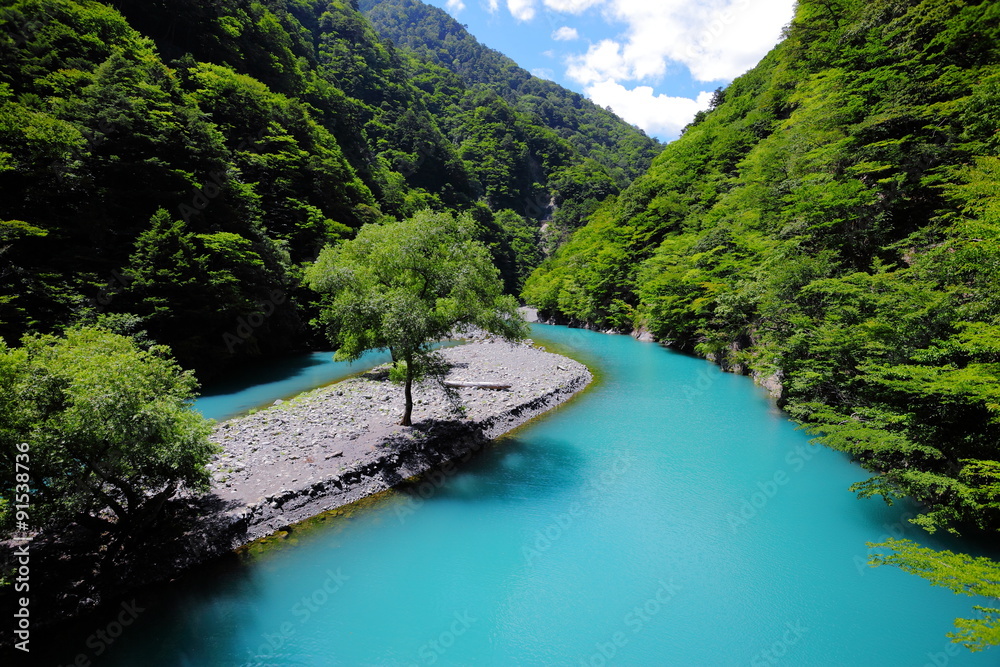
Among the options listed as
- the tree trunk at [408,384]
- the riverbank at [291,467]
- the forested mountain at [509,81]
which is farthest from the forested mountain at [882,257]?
the forested mountain at [509,81]

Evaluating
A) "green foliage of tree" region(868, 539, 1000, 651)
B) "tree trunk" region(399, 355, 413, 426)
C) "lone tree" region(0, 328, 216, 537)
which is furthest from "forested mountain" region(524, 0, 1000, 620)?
"lone tree" region(0, 328, 216, 537)

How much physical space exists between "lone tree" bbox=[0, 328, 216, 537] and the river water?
2.25 metres

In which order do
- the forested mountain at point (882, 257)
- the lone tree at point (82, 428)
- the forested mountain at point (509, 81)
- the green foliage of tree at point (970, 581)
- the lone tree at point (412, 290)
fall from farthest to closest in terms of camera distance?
1. the forested mountain at point (509, 81)
2. the lone tree at point (412, 290)
3. the forested mountain at point (882, 257)
4. the lone tree at point (82, 428)
5. the green foliage of tree at point (970, 581)

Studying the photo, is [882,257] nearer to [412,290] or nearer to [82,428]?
[412,290]

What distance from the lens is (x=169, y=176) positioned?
2077 cm

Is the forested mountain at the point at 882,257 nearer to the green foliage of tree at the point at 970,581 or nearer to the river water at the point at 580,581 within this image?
the green foliage of tree at the point at 970,581

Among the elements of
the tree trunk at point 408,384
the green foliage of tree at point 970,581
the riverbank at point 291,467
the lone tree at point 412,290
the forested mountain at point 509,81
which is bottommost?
the riverbank at point 291,467

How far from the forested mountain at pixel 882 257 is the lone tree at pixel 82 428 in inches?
491

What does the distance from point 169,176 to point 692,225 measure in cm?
3431

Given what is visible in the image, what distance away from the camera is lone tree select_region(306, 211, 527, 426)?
422 inches

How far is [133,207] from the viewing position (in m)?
19.8

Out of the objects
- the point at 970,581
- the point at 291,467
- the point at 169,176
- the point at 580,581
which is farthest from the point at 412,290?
the point at 169,176

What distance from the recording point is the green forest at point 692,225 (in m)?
8.20

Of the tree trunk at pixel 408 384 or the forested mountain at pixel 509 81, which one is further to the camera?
the forested mountain at pixel 509 81
